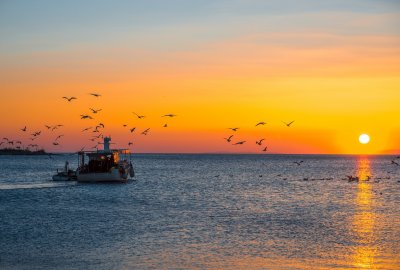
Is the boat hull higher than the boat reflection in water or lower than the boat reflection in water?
higher

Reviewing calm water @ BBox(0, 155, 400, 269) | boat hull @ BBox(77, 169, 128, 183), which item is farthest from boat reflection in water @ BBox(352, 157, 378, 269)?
boat hull @ BBox(77, 169, 128, 183)

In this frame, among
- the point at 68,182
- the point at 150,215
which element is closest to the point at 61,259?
the point at 150,215

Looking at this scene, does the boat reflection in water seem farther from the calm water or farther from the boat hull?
the boat hull

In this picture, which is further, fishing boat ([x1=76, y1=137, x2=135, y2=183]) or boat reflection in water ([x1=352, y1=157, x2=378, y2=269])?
fishing boat ([x1=76, y1=137, x2=135, y2=183])

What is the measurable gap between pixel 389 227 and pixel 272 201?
19.2 metres

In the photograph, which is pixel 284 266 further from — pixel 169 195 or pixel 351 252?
pixel 169 195

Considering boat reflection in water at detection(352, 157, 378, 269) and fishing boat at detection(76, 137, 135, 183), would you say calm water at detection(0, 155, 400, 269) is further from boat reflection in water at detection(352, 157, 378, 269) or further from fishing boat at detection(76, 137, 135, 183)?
fishing boat at detection(76, 137, 135, 183)

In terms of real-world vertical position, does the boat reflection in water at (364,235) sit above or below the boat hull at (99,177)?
below

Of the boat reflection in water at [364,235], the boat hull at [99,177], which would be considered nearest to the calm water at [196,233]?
the boat reflection in water at [364,235]

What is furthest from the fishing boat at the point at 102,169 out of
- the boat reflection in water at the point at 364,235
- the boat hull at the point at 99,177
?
the boat reflection in water at the point at 364,235

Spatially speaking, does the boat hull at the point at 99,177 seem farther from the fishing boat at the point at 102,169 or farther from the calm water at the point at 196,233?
the calm water at the point at 196,233

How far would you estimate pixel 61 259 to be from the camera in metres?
24.7

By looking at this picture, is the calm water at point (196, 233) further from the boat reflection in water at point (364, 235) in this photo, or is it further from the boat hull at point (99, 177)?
the boat hull at point (99, 177)

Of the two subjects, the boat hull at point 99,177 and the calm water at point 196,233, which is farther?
the boat hull at point 99,177
